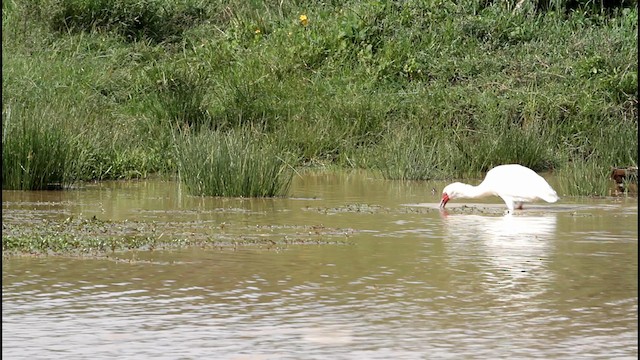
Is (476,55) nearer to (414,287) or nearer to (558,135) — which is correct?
(558,135)

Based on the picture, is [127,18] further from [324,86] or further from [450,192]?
[450,192]

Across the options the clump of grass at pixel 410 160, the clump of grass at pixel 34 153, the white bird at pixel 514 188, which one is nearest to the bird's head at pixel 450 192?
the white bird at pixel 514 188

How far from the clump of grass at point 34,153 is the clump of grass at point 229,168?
4.35ft

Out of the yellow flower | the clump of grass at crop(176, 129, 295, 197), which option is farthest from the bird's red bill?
the yellow flower

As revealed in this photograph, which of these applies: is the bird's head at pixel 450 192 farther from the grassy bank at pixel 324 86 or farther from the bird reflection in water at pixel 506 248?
the grassy bank at pixel 324 86

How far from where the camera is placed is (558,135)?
18.3m

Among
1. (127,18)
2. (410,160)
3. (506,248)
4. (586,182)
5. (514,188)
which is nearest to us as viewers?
(506,248)

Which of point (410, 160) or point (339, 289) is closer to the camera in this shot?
point (339, 289)

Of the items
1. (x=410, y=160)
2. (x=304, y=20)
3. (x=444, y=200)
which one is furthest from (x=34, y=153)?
(x=304, y=20)

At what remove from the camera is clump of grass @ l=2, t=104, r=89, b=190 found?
43.1 ft

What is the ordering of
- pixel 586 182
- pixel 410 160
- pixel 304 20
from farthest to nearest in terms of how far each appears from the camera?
pixel 304 20 < pixel 410 160 < pixel 586 182

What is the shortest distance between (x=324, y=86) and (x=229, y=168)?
7.13 m

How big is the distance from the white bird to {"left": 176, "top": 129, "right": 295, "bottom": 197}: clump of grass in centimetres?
171

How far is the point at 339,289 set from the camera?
751cm
